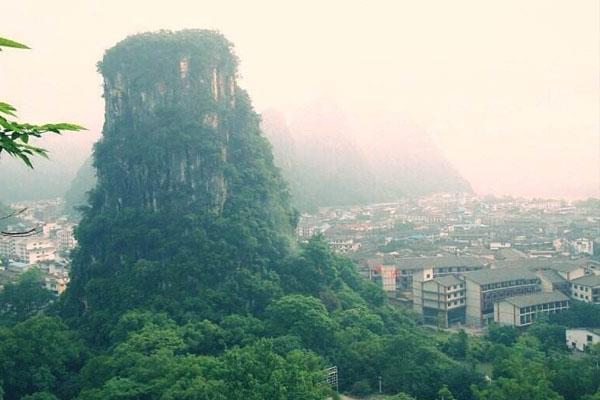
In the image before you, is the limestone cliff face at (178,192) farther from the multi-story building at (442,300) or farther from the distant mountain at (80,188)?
the distant mountain at (80,188)

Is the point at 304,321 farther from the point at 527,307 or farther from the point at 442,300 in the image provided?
the point at 527,307

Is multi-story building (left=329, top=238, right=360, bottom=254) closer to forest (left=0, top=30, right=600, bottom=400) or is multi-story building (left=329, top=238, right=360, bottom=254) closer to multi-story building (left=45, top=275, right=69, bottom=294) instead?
forest (left=0, top=30, right=600, bottom=400)

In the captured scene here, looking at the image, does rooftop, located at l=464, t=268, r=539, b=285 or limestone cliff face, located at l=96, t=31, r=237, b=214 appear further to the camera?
rooftop, located at l=464, t=268, r=539, b=285

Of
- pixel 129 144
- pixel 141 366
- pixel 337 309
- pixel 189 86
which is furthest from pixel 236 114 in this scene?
pixel 141 366

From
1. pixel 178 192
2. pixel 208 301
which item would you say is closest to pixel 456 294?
pixel 208 301

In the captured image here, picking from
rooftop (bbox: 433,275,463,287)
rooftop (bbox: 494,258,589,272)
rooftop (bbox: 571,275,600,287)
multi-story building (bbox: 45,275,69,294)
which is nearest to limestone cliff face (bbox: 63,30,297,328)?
multi-story building (bbox: 45,275,69,294)

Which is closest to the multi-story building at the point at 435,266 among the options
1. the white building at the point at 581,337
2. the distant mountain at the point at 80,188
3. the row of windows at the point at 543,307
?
the row of windows at the point at 543,307
